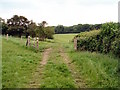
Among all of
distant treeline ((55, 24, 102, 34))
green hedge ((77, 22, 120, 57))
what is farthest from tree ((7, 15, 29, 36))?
green hedge ((77, 22, 120, 57))

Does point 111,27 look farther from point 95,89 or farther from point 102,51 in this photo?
point 95,89

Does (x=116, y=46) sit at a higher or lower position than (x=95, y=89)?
higher

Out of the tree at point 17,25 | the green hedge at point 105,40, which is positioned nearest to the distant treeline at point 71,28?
the tree at point 17,25

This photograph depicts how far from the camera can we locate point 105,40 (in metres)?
14.6

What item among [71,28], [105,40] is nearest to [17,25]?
[71,28]

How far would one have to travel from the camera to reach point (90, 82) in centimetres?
788

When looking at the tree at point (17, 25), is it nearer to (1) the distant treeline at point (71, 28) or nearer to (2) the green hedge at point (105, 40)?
(1) the distant treeline at point (71, 28)

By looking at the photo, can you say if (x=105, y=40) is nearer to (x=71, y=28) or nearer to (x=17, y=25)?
(x=17, y=25)

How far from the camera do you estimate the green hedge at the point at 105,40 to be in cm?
1238

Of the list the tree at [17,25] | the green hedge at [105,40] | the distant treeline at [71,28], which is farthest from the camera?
the distant treeline at [71,28]

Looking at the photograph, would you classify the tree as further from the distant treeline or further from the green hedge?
the green hedge

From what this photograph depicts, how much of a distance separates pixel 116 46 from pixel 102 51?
3.59 meters

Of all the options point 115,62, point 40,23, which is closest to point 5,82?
point 115,62

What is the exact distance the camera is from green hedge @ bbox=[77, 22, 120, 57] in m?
12.4
